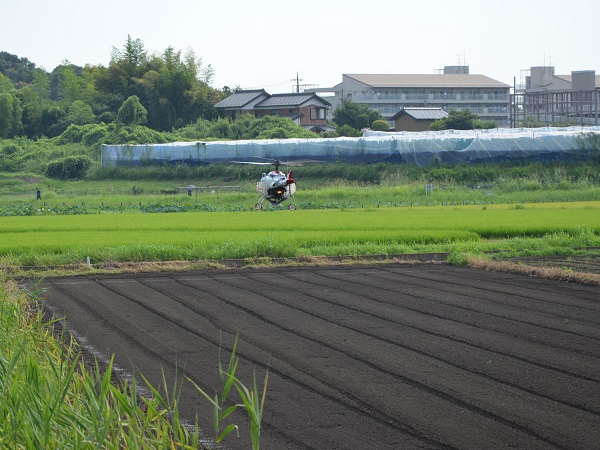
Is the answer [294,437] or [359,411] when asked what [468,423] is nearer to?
[359,411]

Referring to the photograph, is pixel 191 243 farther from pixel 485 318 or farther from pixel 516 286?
pixel 485 318

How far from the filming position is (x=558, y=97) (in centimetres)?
8588

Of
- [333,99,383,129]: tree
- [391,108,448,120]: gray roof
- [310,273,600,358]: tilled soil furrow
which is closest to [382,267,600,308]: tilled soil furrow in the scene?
[310,273,600,358]: tilled soil furrow

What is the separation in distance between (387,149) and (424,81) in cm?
4355

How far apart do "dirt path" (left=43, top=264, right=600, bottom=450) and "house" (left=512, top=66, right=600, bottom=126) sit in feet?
206

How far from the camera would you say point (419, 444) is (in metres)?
5.59

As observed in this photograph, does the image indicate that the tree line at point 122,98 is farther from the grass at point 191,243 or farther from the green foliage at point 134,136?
the grass at point 191,243

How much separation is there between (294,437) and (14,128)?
5924 centimetres

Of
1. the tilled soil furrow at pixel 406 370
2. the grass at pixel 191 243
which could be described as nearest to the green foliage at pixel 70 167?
the grass at pixel 191 243

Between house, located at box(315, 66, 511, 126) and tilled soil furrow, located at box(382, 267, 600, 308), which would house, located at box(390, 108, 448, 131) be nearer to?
house, located at box(315, 66, 511, 126)

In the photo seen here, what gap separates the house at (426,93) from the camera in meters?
79.3

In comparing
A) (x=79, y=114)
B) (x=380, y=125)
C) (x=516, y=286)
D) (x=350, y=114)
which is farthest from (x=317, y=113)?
(x=516, y=286)

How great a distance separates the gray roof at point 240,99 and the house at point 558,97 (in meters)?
22.1

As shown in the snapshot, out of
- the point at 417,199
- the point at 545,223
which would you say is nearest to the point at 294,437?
the point at 545,223
